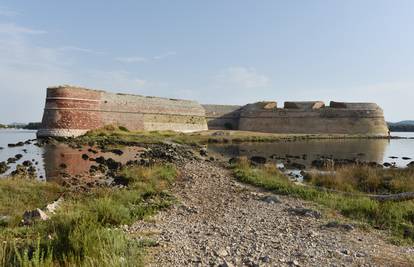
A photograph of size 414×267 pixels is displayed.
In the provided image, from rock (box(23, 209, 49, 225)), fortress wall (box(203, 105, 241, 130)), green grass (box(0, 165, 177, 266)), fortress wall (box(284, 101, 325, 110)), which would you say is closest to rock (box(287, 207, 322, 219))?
green grass (box(0, 165, 177, 266))

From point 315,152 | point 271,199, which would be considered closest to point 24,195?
point 271,199

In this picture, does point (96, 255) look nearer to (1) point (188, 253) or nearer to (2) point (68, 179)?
(1) point (188, 253)

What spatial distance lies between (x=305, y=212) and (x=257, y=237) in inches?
103

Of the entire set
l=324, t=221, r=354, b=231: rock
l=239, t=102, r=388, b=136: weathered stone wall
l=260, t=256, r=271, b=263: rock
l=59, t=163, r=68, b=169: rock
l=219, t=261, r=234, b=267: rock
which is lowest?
l=59, t=163, r=68, b=169: rock

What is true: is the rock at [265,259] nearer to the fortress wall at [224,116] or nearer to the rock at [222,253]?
the rock at [222,253]

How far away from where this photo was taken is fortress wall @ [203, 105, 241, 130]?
2921 inches

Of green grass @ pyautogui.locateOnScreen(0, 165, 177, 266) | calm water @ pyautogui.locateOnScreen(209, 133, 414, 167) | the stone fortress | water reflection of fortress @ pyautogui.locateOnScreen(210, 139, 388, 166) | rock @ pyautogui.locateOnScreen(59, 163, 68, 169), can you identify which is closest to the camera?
green grass @ pyautogui.locateOnScreen(0, 165, 177, 266)

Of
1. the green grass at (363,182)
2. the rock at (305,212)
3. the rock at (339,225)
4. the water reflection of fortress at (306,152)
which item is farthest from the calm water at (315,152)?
the rock at (339,225)

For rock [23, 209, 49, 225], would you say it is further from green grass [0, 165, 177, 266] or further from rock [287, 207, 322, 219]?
rock [287, 207, 322, 219]

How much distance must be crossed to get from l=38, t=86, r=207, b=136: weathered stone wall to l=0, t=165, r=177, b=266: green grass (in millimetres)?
37784

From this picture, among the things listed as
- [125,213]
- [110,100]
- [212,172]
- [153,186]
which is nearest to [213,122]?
[110,100]

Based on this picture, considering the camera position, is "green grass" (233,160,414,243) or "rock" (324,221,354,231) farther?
"green grass" (233,160,414,243)

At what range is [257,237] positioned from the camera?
670 centimetres

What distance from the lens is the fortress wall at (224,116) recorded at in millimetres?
74188
